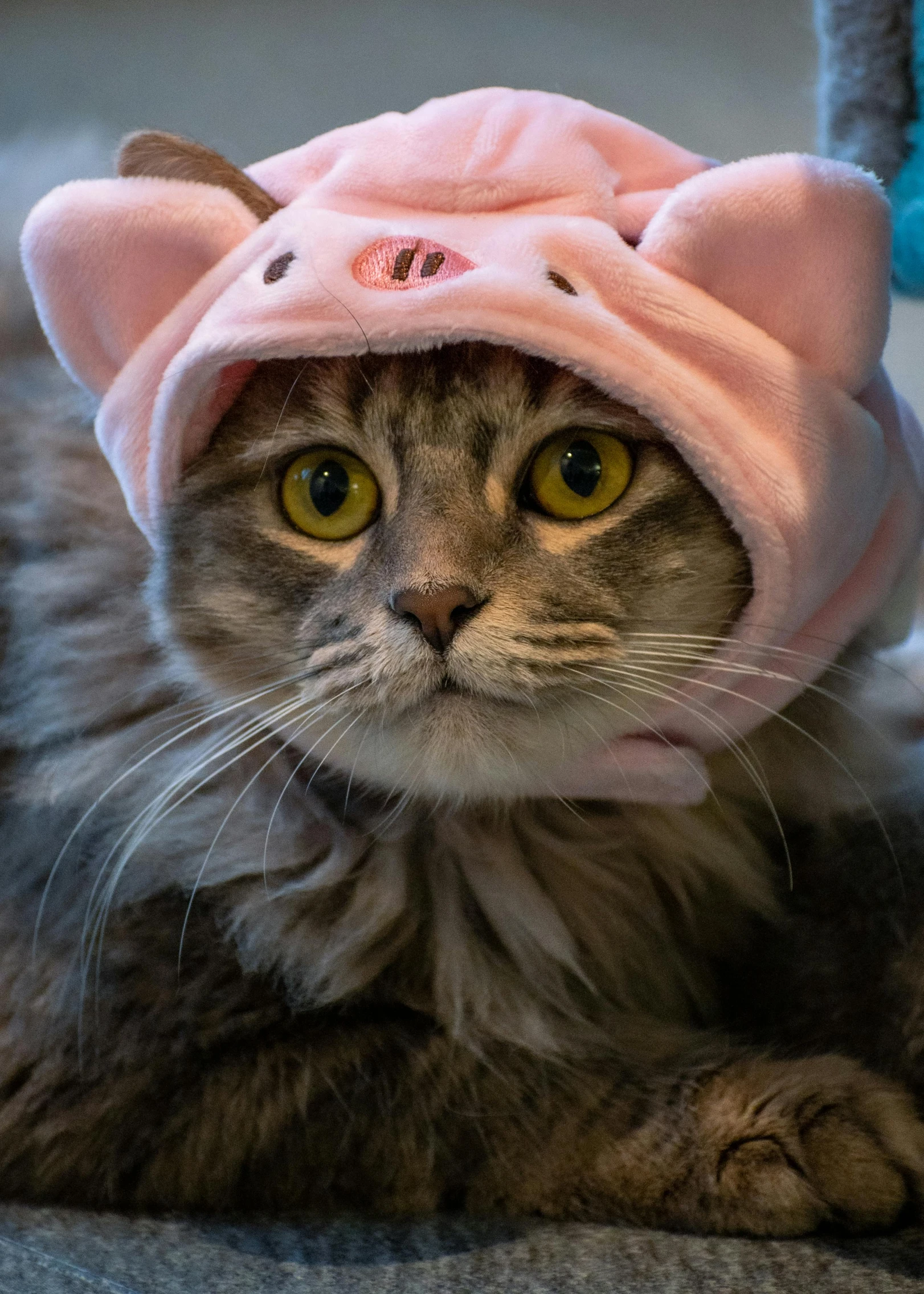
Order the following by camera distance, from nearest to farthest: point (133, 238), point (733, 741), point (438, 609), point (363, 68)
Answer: point (438, 609)
point (133, 238)
point (733, 741)
point (363, 68)

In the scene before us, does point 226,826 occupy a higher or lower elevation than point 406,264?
lower

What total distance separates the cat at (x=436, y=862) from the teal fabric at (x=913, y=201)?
15.4 inches

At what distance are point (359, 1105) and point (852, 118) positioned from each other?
101 centimetres

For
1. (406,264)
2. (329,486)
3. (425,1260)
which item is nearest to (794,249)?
(406,264)

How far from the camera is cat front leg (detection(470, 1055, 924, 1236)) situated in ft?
2.75

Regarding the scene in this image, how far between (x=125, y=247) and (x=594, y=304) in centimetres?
39

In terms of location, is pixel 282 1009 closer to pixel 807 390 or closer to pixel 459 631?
pixel 459 631

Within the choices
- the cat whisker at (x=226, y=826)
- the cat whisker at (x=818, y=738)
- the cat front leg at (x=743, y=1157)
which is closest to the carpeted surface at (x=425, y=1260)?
the cat front leg at (x=743, y=1157)

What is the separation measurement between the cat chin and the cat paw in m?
0.29

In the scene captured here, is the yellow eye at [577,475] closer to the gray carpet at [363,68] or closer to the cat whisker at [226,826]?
the cat whisker at [226,826]

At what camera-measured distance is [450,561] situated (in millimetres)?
811

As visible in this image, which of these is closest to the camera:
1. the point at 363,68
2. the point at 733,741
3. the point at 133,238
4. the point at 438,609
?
the point at 438,609

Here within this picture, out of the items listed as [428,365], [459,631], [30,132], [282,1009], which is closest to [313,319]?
[428,365]

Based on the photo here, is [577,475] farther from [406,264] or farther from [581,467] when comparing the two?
[406,264]
